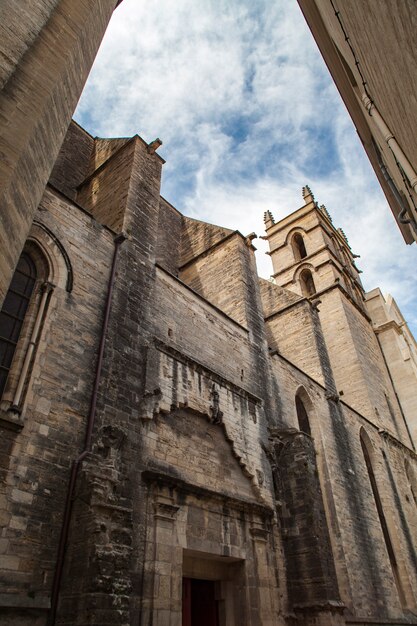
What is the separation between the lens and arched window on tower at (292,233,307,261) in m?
25.3

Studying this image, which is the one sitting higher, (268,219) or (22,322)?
(268,219)

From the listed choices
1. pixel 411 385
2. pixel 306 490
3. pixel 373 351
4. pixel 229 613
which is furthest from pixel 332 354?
pixel 229 613

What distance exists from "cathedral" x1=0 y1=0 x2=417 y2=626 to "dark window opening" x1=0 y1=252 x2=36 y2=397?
3cm

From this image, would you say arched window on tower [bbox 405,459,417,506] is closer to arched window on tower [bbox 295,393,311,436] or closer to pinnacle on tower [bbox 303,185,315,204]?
arched window on tower [bbox 295,393,311,436]

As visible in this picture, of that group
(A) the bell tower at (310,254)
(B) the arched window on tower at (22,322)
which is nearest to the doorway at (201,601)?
(B) the arched window on tower at (22,322)

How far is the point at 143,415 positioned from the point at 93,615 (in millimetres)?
2678

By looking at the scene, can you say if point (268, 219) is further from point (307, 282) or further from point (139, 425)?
point (139, 425)

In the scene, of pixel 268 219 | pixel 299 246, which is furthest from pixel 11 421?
pixel 268 219

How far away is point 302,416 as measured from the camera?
11.6 meters

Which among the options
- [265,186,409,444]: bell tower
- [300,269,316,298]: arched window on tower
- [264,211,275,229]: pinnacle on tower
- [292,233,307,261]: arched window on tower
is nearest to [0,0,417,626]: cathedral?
[265,186,409,444]: bell tower

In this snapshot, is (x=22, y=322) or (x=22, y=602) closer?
(x=22, y=602)

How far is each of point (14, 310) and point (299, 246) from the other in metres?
21.9

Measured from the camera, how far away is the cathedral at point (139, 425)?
15.4ft

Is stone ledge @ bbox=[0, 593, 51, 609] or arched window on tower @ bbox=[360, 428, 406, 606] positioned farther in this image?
arched window on tower @ bbox=[360, 428, 406, 606]
